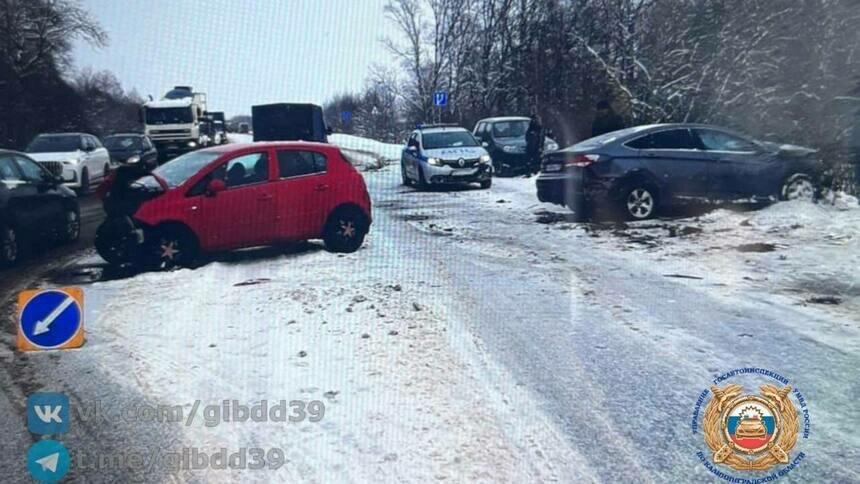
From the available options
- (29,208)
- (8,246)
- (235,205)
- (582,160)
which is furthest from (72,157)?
(582,160)

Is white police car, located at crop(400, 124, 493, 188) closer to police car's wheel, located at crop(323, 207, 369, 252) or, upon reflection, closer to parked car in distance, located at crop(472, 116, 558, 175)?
parked car in distance, located at crop(472, 116, 558, 175)

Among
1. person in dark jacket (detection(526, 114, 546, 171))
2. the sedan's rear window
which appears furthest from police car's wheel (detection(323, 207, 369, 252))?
person in dark jacket (detection(526, 114, 546, 171))

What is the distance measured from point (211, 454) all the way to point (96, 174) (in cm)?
1662

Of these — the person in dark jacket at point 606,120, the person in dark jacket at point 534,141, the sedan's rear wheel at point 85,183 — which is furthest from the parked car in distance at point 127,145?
the person in dark jacket at point 606,120

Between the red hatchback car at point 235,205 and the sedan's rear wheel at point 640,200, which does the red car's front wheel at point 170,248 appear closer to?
the red hatchback car at point 235,205

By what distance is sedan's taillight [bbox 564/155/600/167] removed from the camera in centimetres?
1046

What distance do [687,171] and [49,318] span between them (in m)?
9.41

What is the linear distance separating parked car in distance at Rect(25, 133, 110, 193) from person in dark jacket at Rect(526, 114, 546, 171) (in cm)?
1173

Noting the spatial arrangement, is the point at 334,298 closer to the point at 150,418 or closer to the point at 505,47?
the point at 150,418

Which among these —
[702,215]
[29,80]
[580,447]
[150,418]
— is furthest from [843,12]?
[29,80]

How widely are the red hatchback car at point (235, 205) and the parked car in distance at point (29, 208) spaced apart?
930 mm

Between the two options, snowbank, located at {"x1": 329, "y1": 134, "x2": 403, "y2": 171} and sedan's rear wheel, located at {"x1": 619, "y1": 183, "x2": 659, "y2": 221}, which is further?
snowbank, located at {"x1": 329, "y1": 134, "x2": 403, "y2": 171}

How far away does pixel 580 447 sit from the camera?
314 centimetres

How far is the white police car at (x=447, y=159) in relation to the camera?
16.1 m
